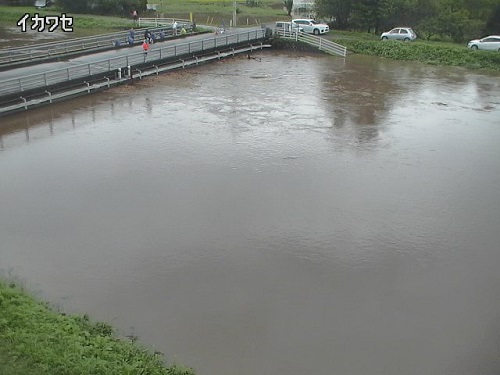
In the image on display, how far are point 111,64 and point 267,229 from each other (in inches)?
659

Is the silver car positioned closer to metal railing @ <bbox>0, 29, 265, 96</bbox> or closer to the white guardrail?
metal railing @ <bbox>0, 29, 265, 96</bbox>

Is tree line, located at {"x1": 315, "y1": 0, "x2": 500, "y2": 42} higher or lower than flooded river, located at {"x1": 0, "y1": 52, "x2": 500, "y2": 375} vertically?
higher

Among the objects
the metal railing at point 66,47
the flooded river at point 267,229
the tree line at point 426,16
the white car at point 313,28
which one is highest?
the tree line at point 426,16

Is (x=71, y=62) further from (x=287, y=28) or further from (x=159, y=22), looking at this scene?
(x=159, y=22)

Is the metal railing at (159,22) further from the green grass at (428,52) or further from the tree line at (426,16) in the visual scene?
the green grass at (428,52)

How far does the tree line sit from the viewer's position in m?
39.1

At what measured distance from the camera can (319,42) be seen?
121 ft

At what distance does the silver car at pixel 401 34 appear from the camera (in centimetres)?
3828

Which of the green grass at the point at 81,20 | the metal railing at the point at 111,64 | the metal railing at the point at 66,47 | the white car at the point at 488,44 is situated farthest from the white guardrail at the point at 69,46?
the white car at the point at 488,44

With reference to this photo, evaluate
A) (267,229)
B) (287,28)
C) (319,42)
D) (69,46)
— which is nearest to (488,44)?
(319,42)

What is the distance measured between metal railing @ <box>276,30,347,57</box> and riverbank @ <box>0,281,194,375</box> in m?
29.5

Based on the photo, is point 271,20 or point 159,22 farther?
point 271,20

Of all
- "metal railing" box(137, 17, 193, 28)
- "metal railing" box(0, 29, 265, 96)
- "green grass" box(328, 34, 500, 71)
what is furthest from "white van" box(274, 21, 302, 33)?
"metal railing" box(137, 17, 193, 28)

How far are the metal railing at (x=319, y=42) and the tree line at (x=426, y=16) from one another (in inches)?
247
